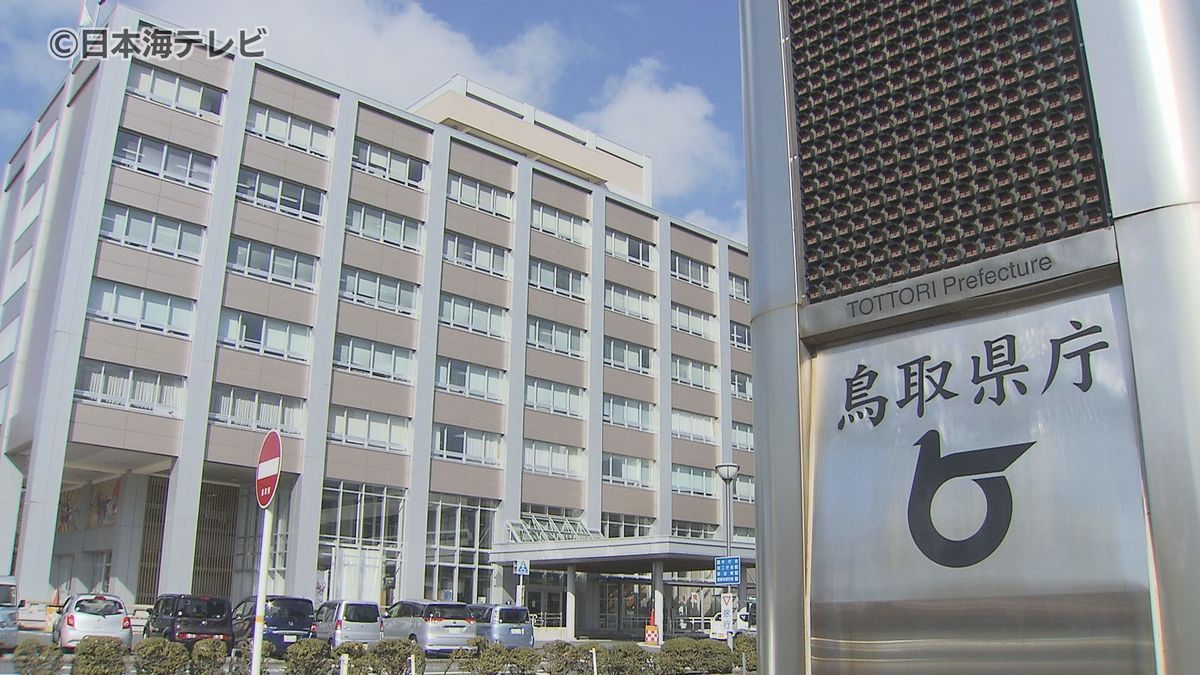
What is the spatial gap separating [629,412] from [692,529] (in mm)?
7766

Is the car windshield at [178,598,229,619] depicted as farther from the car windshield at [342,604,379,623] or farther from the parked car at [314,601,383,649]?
the car windshield at [342,604,379,623]

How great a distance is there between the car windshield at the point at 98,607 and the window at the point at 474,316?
2251 centimetres

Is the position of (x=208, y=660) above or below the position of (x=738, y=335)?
below

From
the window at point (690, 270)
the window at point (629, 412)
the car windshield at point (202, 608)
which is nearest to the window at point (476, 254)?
the window at point (629, 412)

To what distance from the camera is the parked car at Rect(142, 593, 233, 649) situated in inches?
1008

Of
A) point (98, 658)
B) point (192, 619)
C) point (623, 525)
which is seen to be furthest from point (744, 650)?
point (623, 525)

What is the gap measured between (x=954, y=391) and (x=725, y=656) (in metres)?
22.3

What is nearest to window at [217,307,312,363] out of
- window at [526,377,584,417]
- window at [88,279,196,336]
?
window at [88,279,196,336]

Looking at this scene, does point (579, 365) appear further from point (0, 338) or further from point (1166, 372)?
point (1166, 372)

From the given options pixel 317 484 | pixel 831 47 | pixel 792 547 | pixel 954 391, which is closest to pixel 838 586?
pixel 792 547

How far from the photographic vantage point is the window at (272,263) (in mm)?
41203

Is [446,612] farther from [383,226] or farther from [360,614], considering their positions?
[383,226]

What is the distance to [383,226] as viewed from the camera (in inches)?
1815

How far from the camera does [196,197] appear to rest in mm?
40250
